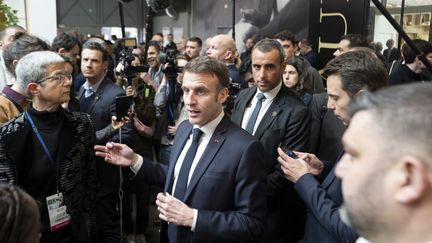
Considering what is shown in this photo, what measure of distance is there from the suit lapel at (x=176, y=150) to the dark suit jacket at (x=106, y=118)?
2.96 feet

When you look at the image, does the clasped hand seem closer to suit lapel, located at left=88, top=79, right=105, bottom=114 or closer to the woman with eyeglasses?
the woman with eyeglasses

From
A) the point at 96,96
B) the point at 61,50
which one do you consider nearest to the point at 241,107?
the point at 96,96

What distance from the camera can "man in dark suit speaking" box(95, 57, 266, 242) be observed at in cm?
160

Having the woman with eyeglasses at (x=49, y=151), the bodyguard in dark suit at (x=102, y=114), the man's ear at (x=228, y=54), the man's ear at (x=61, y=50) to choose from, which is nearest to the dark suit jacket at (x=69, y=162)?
the woman with eyeglasses at (x=49, y=151)

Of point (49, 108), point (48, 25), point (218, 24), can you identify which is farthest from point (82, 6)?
point (49, 108)

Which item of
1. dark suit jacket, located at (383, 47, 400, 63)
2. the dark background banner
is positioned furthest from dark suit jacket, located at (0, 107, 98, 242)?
the dark background banner

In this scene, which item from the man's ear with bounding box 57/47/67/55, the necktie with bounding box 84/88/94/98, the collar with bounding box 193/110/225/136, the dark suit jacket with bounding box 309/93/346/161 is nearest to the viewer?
the collar with bounding box 193/110/225/136

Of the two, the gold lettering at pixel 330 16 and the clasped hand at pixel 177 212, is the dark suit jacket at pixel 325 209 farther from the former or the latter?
the gold lettering at pixel 330 16

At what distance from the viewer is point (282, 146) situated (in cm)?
230

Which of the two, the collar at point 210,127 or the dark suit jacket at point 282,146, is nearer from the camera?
the collar at point 210,127

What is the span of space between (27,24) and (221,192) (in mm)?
4852

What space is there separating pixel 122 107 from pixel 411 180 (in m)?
2.01

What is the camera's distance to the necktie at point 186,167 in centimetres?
175

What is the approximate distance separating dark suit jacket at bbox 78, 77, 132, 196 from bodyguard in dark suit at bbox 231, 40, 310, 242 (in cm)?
86
